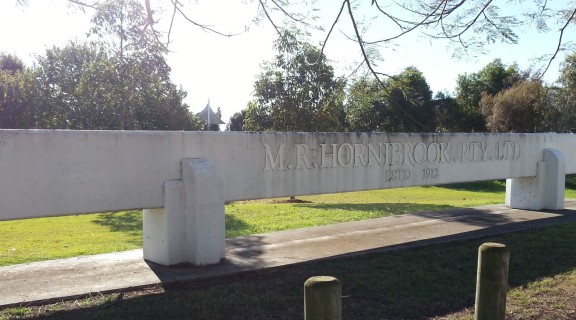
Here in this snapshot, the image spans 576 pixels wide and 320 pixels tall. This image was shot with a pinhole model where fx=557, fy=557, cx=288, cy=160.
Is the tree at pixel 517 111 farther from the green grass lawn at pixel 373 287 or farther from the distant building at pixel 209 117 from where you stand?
the green grass lawn at pixel 373 287

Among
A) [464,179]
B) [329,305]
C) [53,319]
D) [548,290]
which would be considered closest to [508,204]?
[464,179]

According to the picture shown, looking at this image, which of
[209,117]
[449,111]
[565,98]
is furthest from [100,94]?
[449,111]

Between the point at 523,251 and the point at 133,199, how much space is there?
5.67 m

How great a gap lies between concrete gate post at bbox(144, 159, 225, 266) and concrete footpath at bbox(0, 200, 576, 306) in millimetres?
200

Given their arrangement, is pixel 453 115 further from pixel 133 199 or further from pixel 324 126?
pixel 133 199

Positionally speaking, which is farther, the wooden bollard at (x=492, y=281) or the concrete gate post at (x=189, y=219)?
the concrete gate post at (x=189, y=219)

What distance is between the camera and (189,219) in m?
7.54

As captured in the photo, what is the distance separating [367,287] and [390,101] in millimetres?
2205

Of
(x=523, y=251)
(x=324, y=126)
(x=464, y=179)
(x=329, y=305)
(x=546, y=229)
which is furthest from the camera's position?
(x=324, y=126)

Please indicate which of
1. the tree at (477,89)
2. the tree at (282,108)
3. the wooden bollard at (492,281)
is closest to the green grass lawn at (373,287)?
the wooden bollard at (492,281)

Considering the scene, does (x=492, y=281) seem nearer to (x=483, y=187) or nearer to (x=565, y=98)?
(x=565, y=98)

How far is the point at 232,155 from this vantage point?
326 inches

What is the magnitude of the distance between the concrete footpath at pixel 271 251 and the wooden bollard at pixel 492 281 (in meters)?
4.05

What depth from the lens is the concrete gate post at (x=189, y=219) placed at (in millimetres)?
7484
